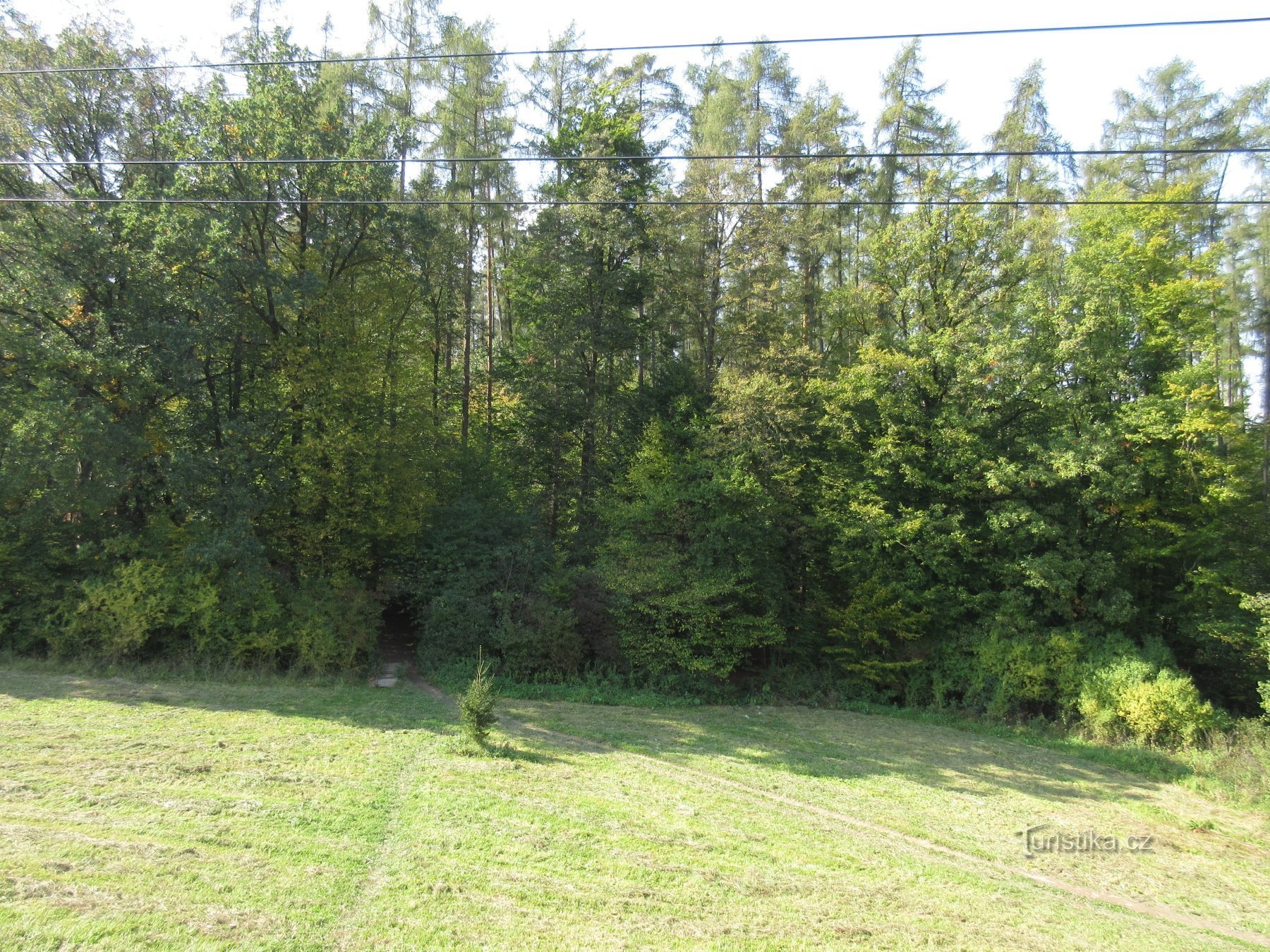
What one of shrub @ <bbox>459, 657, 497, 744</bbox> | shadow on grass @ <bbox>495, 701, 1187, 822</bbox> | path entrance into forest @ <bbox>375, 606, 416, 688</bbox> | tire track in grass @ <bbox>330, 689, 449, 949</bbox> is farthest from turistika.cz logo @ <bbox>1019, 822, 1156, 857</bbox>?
path entrance into forest @ <bbox>375, 606, 416, 688</bbox>

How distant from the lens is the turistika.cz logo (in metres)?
8.02

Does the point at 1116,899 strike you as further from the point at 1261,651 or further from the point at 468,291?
the point at 468,291

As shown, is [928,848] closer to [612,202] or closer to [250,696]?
[250,696]

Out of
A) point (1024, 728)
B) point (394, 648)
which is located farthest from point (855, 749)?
point (394, 648)

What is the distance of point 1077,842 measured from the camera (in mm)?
8305

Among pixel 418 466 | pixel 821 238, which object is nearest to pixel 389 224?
pixel 418 466

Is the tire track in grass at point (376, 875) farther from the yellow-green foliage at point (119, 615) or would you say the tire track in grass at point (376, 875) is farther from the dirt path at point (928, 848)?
the yellow-green foliage at point (119, 615)

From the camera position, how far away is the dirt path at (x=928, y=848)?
6547 mm

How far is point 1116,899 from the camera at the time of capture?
685cm

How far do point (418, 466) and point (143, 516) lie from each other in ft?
19.0

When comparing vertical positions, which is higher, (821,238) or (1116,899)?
(821,238)

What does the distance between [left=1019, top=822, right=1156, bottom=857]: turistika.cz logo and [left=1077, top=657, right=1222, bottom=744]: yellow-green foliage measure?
205 inches

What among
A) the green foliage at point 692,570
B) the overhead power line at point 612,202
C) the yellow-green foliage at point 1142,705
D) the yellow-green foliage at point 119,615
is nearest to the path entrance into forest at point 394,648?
the yellow-green foliage at point 119,615

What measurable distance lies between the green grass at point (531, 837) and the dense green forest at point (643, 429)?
137 inches
